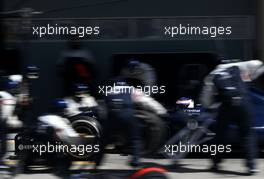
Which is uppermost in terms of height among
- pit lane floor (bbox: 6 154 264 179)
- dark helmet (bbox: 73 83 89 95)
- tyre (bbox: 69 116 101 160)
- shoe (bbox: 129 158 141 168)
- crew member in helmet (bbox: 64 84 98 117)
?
dark helmet (bbox: 73 83 89 95)

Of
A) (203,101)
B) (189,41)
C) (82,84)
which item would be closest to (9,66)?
(82,84)

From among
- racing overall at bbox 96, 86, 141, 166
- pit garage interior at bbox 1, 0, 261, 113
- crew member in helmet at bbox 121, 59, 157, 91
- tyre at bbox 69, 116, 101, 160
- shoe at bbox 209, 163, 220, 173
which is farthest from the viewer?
pit garage interior at bbox 1, 0, 261, 113

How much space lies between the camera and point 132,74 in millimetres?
11070

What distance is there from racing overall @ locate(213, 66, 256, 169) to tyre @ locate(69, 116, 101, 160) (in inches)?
75.5

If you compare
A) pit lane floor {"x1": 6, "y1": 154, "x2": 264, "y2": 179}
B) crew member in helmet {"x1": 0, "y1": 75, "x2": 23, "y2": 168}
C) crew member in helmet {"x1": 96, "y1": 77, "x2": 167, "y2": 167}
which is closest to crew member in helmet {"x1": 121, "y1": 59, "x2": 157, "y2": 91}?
pit lane floor {"x1": 6, "y1": 154, "x2": 264, "y2": 179}

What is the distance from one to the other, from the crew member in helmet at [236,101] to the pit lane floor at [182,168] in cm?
40

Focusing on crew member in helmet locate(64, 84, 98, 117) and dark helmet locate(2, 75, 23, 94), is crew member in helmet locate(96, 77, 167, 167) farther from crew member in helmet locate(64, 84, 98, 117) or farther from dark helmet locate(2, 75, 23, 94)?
dark helmet locate(2, 75, 23, 94)

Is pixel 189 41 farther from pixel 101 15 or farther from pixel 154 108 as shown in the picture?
pixel 154 108

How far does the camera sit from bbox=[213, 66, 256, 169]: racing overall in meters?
8.79

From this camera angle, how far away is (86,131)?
9.88 meters

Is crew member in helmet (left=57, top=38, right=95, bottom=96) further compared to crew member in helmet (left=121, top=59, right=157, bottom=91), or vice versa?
crew member in helmet (left=57, top=38, right=95, bottom=96)

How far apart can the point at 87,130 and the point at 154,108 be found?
118 centimetres

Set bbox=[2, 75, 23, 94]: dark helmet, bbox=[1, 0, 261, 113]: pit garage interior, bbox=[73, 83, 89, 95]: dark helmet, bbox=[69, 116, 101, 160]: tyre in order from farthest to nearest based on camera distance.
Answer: bbox=[1, 0, 261, 113]: pit garage interior, bbox=[73, 83, 89, 95]: dark helmet, bbox=[2, 75, 23, 94]: dark helmet, bbox=[69, 116, 101, 160]: tyre

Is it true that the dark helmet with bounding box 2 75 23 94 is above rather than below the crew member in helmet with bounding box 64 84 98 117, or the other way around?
above
